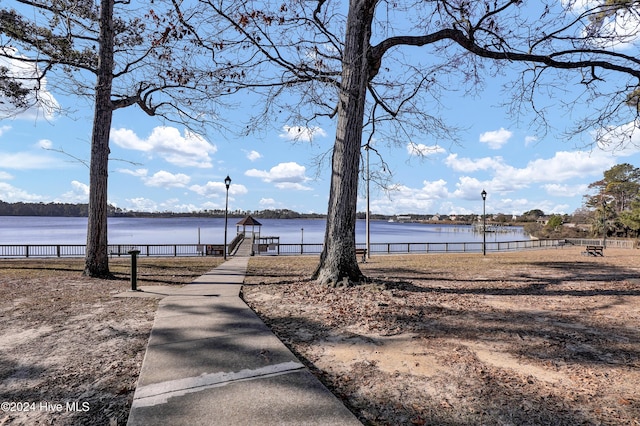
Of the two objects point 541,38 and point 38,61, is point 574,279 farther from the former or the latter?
point 38,61

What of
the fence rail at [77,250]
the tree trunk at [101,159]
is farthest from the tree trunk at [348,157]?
the fence rail at [77,250]

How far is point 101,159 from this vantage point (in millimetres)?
10602

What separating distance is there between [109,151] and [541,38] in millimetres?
12974

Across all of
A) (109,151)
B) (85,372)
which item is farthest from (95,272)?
(85,372)

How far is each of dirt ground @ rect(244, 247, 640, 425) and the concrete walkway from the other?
0.30m

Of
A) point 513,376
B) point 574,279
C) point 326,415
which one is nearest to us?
point 326,415

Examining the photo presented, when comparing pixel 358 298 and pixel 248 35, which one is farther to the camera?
pixel 248 35

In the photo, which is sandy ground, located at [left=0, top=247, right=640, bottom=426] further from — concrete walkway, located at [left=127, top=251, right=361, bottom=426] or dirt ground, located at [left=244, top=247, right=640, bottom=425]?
concrete walkway, located at [left=127, top=251, right=361, bottom=426]

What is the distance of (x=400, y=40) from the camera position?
8.84 metres

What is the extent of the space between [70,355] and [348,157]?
6.09 metres

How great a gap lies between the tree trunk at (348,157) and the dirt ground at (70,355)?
3.83 m

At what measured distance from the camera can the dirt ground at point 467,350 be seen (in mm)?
2797

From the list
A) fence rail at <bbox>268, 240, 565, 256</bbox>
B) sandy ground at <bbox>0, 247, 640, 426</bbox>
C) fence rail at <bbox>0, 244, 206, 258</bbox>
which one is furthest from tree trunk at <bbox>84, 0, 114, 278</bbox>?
fence rail at <bbox>268, 240, 565, 256</bbox>

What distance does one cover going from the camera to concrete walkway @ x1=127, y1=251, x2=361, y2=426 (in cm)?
254
